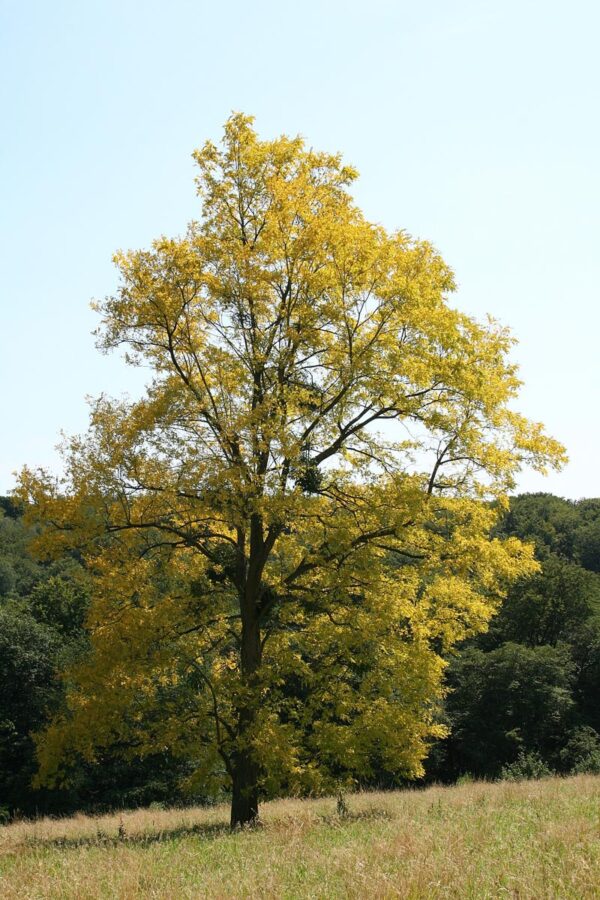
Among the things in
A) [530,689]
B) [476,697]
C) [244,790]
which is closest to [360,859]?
[244,790]

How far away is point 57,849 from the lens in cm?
1270

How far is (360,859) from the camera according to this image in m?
8.43

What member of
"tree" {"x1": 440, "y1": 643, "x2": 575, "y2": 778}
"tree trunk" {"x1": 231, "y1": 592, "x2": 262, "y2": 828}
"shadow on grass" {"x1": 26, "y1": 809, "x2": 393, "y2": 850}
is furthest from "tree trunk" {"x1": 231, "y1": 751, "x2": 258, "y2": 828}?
"tree" {"x1": 440, "y1": 643, "x2": 575, "y2": 778}

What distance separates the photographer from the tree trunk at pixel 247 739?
14938mm

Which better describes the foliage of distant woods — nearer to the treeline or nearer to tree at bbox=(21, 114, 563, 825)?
the treeline

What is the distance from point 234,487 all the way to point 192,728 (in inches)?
209

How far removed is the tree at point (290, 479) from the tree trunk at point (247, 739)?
0.05 meters

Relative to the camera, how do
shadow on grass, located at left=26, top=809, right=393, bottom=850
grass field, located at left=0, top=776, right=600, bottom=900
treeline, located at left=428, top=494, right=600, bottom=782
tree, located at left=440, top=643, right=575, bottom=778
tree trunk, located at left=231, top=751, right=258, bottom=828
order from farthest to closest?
tree, located at left=440, top=643, right=575, bottom=778
treeline, located at left=428, top=494, right=600, bottom=782
tree trunk, located at left=231, top=751, right=258, bottom=828
shadow on grass, located at left=26, top=809, right=393, bottom=850
grass field, located at left=0, top=776, right=600, bottom=900

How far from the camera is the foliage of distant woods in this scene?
45.7 m

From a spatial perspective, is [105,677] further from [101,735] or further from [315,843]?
[315,843]

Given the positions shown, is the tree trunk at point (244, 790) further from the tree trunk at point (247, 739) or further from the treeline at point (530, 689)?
the treeline at point (530, 689)

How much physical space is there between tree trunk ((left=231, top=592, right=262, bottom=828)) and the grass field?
5.91 feet

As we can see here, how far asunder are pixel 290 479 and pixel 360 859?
7.60 m

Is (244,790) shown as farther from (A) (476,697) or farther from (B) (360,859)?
(A) (476,697)
